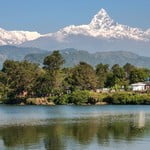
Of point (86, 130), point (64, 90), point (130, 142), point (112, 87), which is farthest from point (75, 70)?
point (130, 142)

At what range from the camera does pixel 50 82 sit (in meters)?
156

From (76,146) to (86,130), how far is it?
596 inches

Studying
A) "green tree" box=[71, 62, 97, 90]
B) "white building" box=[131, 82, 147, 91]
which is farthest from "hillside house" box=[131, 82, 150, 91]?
"green tree" box=[71, 62, 97, 90]

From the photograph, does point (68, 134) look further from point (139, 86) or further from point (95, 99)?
point (139, 86)

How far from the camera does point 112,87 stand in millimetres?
174000

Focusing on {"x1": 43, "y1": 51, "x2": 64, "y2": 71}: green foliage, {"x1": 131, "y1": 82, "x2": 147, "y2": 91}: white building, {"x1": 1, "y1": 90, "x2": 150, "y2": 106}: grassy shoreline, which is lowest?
{"x1": 1, "y1": 90, "x2": 150, "y2": 106}: grassy shoreline

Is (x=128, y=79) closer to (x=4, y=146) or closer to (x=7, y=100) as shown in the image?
(x=7, y=100)

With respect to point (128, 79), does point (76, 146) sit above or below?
below

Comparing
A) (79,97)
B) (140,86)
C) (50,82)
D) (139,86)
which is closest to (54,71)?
(50,82)

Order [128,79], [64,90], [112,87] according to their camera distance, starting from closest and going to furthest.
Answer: [64,90], [112,87], [128,79]

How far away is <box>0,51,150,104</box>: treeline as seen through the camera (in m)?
156

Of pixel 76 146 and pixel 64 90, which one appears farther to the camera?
pixel 64 90

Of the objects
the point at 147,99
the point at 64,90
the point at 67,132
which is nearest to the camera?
the point at 67,132

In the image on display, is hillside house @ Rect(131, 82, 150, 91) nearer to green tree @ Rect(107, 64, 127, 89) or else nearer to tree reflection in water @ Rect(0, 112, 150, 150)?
green tree @ Rect(107, 64, 127, 89)
